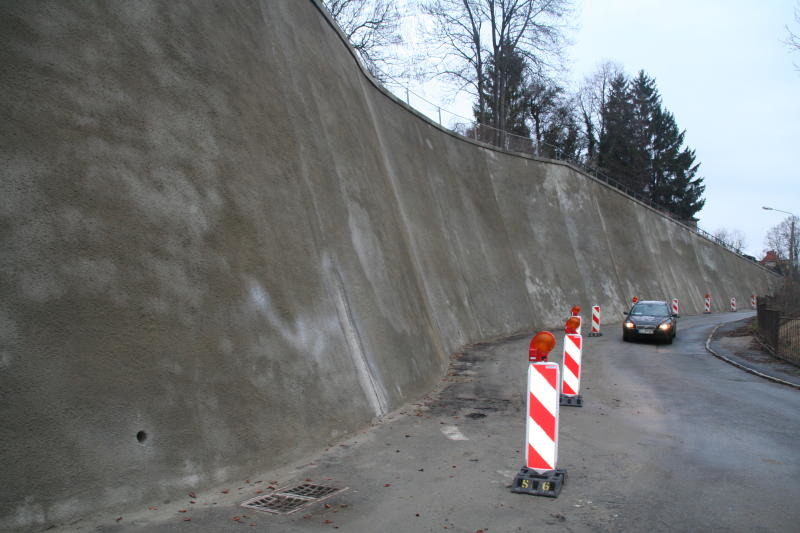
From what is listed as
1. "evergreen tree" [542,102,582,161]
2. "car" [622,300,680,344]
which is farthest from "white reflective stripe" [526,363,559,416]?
"evergreen tree" [542,102,582,161]

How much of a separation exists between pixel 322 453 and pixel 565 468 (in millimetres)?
2702

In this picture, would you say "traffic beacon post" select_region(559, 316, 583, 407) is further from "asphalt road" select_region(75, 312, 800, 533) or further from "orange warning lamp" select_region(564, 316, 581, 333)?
"asphalt road" select_region(75, 312, 800, 533)

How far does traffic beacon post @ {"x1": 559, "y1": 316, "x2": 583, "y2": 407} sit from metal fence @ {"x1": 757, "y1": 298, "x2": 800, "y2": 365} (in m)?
8.96

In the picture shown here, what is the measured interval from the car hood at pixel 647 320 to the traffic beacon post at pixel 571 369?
11.2 m

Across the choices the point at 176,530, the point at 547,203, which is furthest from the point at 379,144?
the point at 547,203

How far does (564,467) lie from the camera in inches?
263

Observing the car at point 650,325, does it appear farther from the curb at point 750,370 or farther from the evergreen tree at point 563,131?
the evergreen tree at point 563,131

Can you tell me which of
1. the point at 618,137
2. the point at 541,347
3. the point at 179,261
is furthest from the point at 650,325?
the point at 618,137

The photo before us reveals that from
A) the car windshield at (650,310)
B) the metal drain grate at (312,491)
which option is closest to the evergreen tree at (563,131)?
the car windshield at (650,310)

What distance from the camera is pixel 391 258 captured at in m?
12.2

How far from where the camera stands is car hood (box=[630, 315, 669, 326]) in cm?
2030

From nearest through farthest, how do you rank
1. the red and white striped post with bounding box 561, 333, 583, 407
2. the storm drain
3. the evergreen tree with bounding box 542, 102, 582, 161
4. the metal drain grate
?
the storm drain → the metal drain grate → the red and white striped post with bounding box 561, 333, 583, 407 → the evergreen tree with bounding box 542, 102, 582, 161

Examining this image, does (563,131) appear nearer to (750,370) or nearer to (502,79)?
(502,79)

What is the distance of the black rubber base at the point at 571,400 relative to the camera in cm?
1007
